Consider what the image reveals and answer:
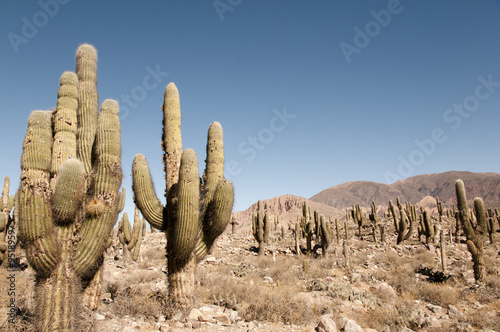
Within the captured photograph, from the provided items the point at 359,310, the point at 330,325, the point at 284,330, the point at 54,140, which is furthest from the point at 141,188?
the point at 359,310

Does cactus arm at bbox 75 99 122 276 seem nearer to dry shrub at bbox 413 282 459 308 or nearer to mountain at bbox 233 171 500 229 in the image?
dry shrub at bbox 413 282 459 308

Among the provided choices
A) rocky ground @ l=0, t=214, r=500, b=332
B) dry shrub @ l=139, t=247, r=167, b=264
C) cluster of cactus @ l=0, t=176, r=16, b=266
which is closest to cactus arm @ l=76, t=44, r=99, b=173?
rocky ground @ l=0, t=214, r=500, b=332

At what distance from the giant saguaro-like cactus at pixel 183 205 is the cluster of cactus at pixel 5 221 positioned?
309 inches

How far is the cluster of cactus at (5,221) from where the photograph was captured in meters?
13.1

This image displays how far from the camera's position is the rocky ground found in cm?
659

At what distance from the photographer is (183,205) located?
6523 mm

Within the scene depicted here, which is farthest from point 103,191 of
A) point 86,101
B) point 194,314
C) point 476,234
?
point 476,234

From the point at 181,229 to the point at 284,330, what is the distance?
3.01 meters

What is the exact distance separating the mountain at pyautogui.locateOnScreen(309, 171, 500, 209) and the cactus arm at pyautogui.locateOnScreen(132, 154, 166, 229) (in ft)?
348

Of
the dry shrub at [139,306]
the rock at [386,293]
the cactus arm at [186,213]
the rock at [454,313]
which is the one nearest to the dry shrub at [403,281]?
the rock at [386,293]

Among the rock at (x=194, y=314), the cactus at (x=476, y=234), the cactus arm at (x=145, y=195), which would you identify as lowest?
the rock at (x=194, y=314)

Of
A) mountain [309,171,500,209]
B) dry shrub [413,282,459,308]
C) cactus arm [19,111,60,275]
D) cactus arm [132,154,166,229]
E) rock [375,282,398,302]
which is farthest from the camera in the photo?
mountain [309,171,500,209]

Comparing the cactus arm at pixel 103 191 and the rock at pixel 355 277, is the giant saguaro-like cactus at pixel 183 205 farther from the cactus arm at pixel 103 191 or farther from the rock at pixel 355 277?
the rock at pixel 355 277

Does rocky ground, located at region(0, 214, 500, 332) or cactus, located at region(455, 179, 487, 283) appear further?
cactus, located at region(455, 179, 487, 283)
